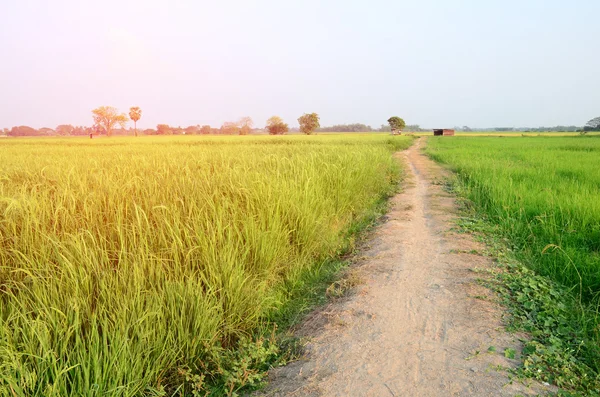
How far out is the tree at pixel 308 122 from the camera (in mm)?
84812

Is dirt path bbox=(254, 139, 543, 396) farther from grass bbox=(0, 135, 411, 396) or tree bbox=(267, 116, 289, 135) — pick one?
tree bbox=(267, 116, 289, 135)

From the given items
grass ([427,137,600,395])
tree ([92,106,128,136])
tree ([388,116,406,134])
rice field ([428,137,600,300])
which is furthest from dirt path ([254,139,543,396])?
tree ([388,116,406,134])

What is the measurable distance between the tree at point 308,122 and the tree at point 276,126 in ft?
13.0

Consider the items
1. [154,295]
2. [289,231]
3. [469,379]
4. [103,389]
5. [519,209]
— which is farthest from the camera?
[519,209]

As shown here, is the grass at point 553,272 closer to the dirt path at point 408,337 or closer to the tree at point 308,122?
the dirt path at point 408,337

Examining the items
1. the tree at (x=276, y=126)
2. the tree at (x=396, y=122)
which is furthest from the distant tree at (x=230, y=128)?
the tree at (x=396, y=122)

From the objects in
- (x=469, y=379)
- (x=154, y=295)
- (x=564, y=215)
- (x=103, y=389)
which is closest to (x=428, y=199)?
(x=564, y=215)

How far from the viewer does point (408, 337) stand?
2611mm

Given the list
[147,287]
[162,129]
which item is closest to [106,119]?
[162,129]

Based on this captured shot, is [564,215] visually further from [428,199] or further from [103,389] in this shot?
[103,389]

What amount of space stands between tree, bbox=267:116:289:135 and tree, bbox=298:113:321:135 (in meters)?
3.98

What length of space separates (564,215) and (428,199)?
2751mm

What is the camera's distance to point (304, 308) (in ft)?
10.6

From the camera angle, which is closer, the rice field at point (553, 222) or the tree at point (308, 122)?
the rice field at point (553, 222)
